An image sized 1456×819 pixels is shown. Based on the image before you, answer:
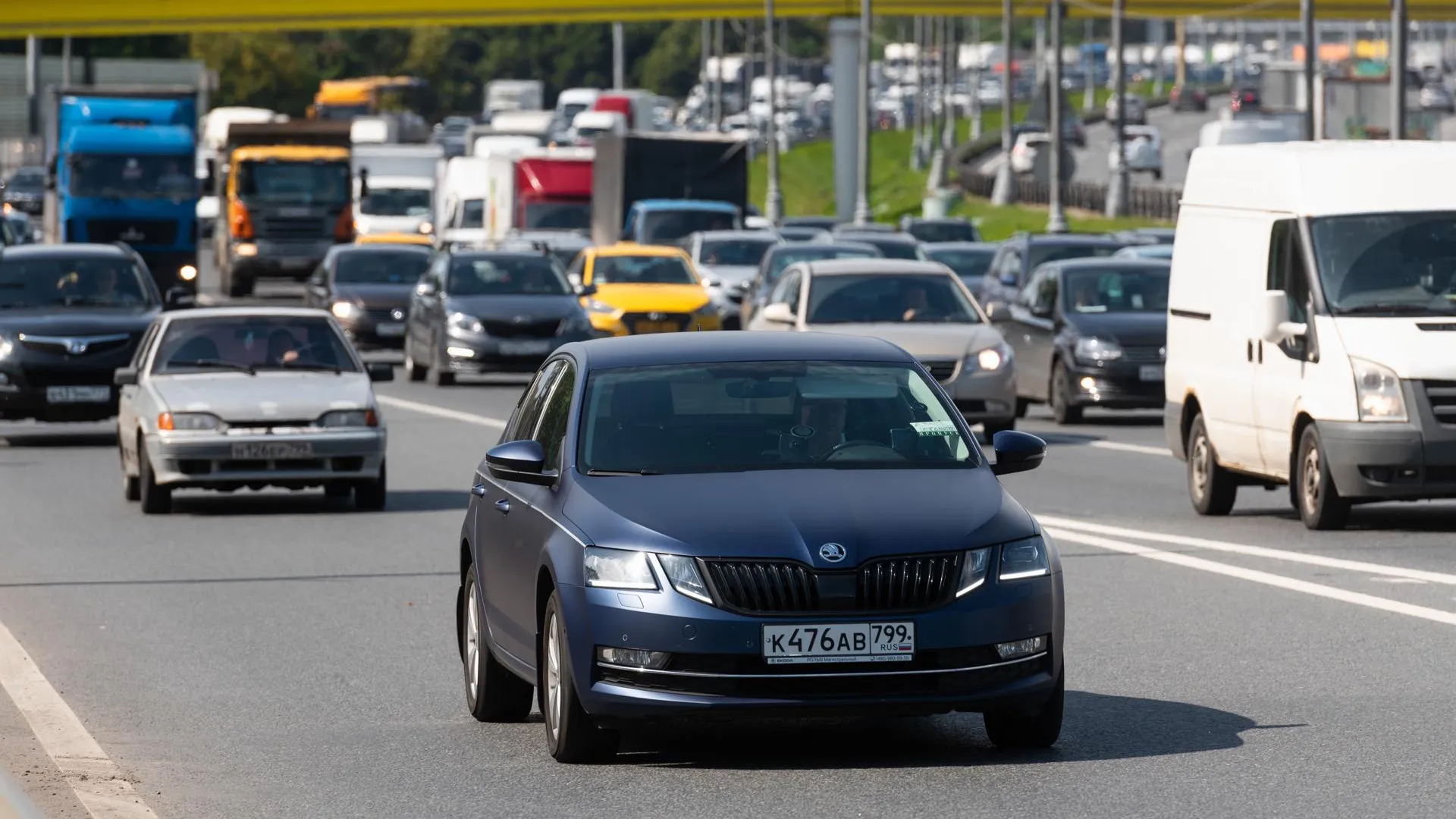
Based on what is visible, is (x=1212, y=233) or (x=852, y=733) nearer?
(x=852, y=733)

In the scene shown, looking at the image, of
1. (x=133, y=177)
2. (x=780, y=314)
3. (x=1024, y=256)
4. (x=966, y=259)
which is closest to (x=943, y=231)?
(x=133, y=177)

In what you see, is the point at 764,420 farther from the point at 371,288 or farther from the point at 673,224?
the point at 673,224

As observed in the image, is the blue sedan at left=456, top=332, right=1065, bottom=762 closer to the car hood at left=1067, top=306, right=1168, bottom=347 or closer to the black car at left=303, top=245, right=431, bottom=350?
the car hood at left=1067, top=306, right=1168, bottom=347

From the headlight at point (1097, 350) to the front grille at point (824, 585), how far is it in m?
19.3

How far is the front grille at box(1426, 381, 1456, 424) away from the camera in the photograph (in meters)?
16.3

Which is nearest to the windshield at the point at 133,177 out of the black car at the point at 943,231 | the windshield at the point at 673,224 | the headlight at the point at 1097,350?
the windshield at the point at 673,224

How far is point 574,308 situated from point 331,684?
23789 millimetres

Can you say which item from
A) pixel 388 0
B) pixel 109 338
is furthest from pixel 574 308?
pixel 388 0

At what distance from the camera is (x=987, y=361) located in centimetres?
2509

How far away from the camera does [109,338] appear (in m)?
26.6

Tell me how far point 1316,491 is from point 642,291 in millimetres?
21472

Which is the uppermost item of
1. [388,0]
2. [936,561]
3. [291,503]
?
[388,0]

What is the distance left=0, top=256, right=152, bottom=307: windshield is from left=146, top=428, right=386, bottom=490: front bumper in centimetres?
854

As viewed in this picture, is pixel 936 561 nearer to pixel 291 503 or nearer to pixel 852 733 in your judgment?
pixel 852 733
